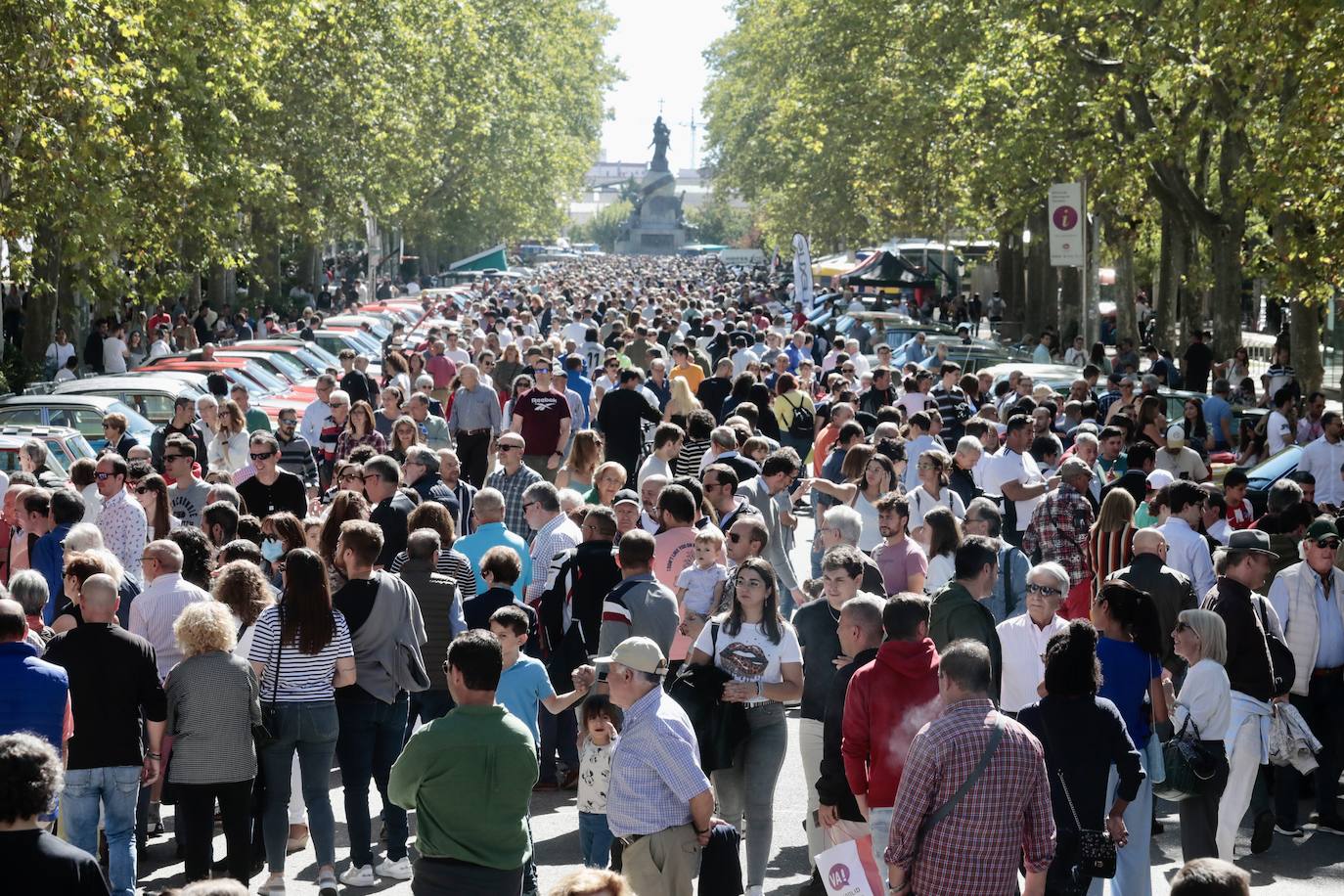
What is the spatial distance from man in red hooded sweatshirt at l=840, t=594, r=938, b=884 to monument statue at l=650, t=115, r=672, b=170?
160 meters

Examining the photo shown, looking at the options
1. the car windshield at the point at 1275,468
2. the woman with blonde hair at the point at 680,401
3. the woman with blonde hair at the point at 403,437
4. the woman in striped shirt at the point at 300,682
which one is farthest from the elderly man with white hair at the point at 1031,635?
the woman with blonde hair at the point at 680,401

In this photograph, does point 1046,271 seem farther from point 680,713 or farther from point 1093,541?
point 680,713

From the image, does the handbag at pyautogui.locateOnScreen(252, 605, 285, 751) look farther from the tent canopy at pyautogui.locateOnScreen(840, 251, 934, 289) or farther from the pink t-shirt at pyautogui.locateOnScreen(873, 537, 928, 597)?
the tent canopy at pyautogui.locateOnScreen(840, 251, 934, 289)

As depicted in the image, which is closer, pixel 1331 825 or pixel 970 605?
pixel 970 605

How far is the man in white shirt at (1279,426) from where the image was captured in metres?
19.5

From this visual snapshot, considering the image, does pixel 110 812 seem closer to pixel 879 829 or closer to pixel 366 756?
pixel 366 756

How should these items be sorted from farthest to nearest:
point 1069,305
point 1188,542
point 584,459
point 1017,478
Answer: point 1069,305 < point 584,459 < point 1017,478 < point 1188,542

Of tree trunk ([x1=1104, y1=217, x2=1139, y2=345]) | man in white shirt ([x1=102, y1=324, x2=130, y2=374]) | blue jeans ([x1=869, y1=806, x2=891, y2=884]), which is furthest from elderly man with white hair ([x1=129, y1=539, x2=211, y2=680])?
tree trunk ([x1=1104, y1=217, x2=1139, y2=345])

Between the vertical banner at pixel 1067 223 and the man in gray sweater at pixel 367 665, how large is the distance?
21934 mm

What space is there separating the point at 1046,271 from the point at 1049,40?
19.5 m

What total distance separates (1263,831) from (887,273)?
167 feet

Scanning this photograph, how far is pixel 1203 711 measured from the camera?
8.65 meters

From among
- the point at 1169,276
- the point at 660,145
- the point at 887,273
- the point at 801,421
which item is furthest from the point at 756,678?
the point at 660,145

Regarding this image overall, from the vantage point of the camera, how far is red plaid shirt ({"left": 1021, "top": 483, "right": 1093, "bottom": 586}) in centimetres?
1194
